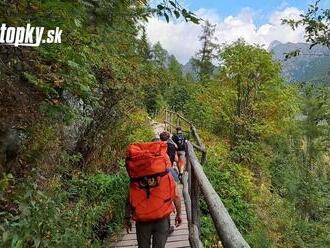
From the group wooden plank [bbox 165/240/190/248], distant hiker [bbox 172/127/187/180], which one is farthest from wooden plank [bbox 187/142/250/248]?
distant hiker [bbox 172/127/187/180]

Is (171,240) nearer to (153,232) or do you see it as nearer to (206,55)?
(153,232)

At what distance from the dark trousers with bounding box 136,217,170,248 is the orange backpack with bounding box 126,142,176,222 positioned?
0.14m

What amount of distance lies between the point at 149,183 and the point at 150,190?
0.27 ft

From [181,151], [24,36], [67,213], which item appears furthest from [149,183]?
[181,151]

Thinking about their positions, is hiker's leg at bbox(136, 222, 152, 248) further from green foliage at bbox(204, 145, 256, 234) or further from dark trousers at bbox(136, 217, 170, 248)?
green foliage at bbox(204, 145, 256, 234)

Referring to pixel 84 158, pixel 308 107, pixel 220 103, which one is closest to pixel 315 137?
pixel 308 107

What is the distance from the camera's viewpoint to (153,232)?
5238mm

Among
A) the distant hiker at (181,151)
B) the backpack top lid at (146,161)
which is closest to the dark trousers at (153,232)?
the backpack top lid at (146,161)

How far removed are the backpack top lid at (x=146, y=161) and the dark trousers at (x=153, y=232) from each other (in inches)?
24.4

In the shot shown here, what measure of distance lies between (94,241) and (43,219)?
109 inches

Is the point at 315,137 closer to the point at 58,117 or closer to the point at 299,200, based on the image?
the point at 299,200

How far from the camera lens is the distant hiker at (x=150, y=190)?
4.93m

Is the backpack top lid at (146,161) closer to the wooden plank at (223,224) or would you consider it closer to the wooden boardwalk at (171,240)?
the wooden plank at (223,224)

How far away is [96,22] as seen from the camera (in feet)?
15.5
